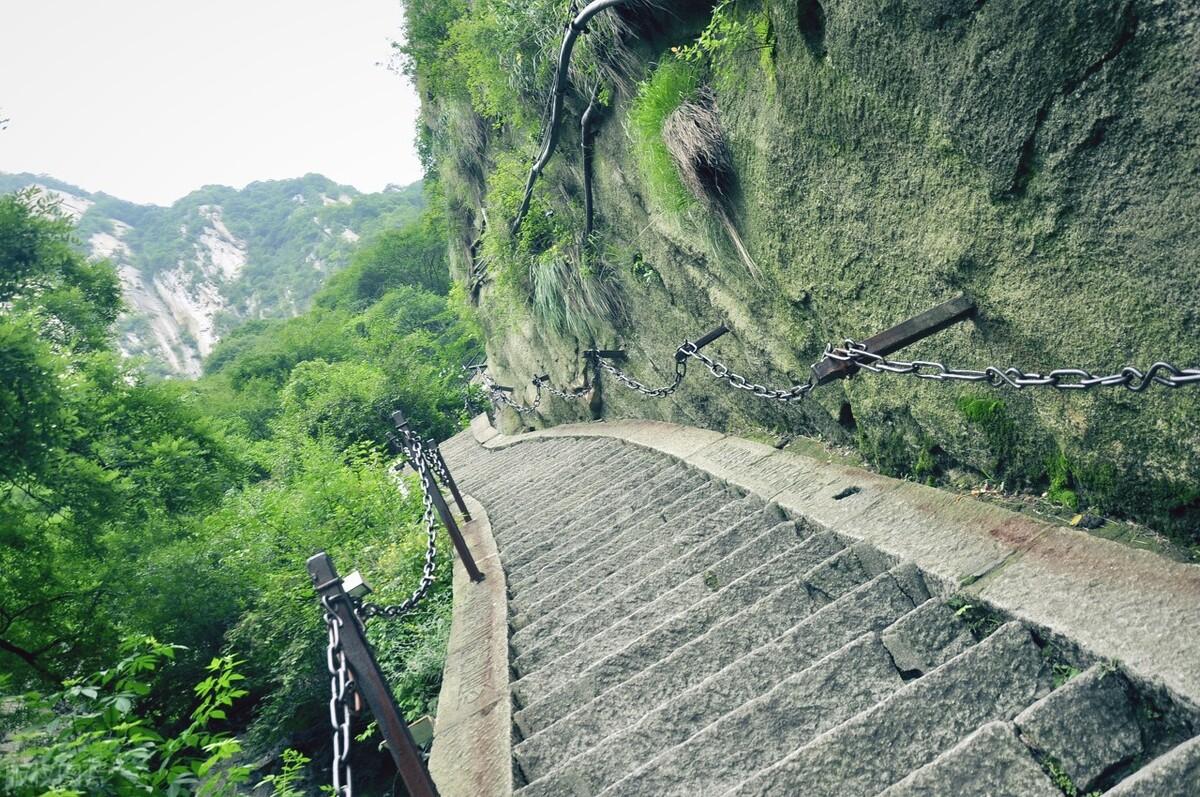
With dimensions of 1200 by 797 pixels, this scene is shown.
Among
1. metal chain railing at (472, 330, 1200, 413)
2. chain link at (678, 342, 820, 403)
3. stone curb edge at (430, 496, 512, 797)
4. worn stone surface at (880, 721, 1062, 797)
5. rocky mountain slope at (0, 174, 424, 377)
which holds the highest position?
rocky mountain slope at (0, 174, 424, 377)

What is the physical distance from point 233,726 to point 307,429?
9.59m

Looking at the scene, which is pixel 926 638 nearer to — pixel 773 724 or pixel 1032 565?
pixel 1032 565

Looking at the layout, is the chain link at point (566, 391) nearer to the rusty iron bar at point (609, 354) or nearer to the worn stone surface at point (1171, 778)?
the rusty iron bar at point (609, 354)

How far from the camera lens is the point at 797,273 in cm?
421

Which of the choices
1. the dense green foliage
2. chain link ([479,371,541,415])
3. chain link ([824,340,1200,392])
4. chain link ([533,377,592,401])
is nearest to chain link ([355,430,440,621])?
the dense green foliage

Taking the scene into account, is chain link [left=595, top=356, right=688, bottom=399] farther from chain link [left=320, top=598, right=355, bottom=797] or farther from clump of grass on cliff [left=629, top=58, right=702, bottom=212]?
chain link [left=320, top=598, right=355, bottom=797]

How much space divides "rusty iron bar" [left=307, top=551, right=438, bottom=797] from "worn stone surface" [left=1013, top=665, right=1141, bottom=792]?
1827mm

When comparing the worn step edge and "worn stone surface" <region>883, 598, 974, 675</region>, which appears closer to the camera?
"worn stone surface" <region>883, 598, 974, 675</region>

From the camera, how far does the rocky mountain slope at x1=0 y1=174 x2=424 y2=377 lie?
8081 cm

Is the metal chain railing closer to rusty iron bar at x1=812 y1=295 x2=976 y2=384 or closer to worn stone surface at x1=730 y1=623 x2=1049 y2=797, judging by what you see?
rusty iron bar at x1=812 y1=295 x2=976 y2=384

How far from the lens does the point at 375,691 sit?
2.34 meters

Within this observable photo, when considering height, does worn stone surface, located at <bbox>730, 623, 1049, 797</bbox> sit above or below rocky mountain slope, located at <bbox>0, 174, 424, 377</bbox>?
below

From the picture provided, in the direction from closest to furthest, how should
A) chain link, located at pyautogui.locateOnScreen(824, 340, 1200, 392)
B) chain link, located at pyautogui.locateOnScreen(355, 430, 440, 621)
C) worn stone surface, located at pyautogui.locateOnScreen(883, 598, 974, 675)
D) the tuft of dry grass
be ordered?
chain link, located at pyautogui.locateOnScreen(824, 340, 1200, 392) < worn stone surface, located at pyautogui.locateOnScreen(883, 598, 974, 675) < chain link, located at pyautogui.locateOnScreen(355, 430, 440, 621) < the tuft of dry grass

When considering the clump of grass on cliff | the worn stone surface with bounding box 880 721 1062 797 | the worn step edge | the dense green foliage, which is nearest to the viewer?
the worn stone surface with bounding box 880 721 1062 797
